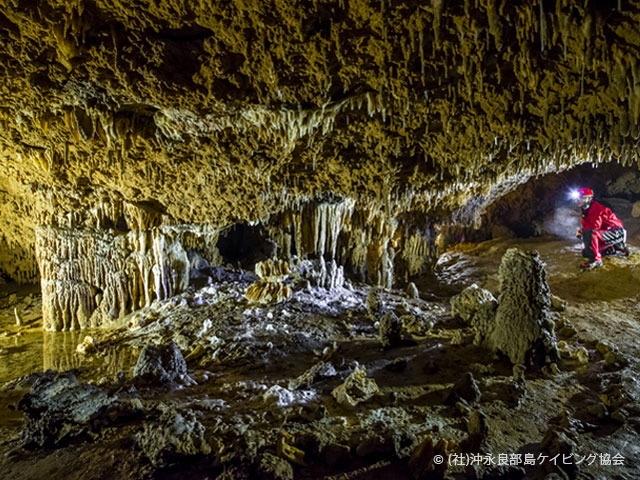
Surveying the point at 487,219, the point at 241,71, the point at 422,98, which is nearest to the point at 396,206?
the point at 422,98

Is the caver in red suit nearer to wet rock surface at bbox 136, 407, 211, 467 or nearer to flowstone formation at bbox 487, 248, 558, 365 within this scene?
flowstone formation at bbox 487, 248, 558, 365

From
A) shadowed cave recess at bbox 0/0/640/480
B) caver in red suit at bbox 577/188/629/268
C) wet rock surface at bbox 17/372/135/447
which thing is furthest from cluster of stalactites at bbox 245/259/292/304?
caver in red suit at bbox 577/188/629/268

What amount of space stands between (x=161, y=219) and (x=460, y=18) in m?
7.86

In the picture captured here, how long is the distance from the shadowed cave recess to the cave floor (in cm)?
3

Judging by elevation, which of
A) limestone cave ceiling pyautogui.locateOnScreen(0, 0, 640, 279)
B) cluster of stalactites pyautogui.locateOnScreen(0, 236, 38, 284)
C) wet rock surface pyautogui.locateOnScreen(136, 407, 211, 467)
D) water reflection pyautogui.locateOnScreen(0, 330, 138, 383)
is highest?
limestone cave ceiling pyautogui.locateOnScreen(0, 0, 640, 279)

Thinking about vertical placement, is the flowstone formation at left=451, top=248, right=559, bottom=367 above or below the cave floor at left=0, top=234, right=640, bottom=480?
above

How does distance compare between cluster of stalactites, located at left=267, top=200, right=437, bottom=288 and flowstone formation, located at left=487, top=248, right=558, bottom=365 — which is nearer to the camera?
flowstone formation, located at left=487, top=248, right=558, bottom=365

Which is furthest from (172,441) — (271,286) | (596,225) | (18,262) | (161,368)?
(18,262)

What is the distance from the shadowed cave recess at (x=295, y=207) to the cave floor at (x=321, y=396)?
30mm

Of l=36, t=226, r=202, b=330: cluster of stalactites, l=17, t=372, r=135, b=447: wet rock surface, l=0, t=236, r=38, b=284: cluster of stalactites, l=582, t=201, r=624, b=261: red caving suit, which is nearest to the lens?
l=17, t=372, r=135, b=447: wet rock surface

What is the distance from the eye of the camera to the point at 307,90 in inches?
140

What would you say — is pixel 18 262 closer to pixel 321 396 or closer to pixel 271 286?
pixel 271 286

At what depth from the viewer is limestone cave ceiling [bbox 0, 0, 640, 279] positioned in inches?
97.9

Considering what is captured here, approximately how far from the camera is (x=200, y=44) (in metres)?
2.89
